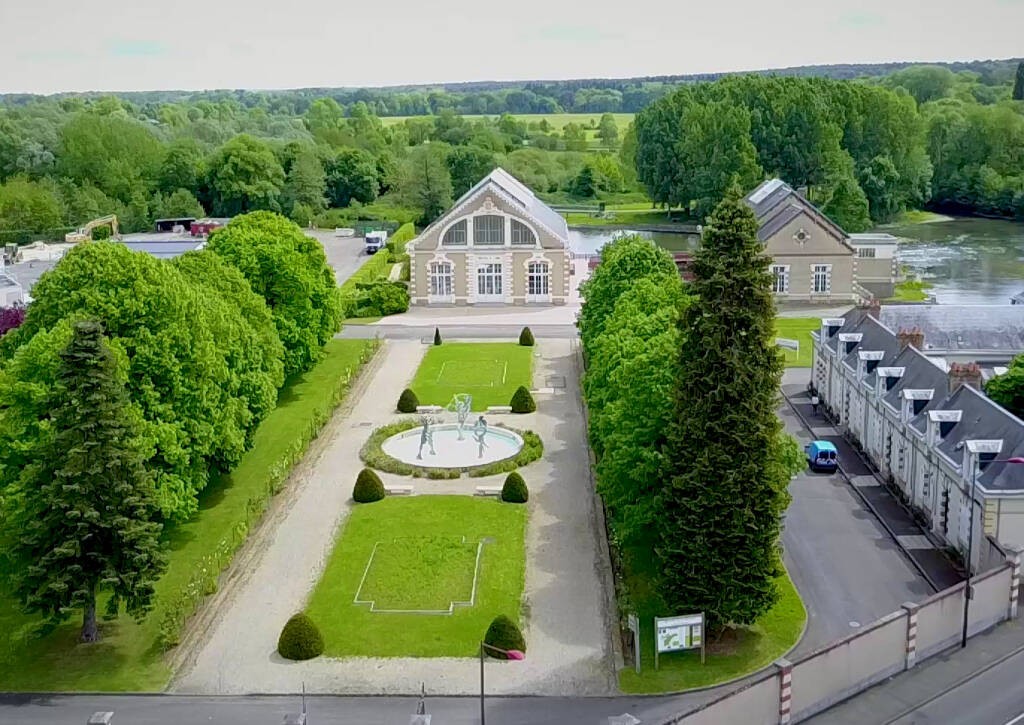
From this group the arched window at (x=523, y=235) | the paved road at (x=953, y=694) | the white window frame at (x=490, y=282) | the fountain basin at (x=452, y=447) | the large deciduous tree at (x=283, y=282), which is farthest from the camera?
the white window frame at (x=490, y=282)

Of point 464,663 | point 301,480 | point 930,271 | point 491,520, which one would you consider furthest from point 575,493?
point 930,271

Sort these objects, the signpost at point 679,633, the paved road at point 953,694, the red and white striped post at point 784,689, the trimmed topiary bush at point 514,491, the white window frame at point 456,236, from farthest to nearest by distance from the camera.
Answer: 1. the white window frame at point 456,236
2. the trimmed topiary bush at point 514,491
3. the signpost at point 679,633
4. the paved road at point 953,694
5. the red and white striped post at point 784,689

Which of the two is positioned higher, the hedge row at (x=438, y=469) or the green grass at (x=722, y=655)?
the hedge row at (x=438, y=469)

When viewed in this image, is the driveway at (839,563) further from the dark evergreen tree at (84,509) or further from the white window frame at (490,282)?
the white window frame at (490,282)

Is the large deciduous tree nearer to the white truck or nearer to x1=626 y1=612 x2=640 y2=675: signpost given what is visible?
x1=626 y1=612 x2=640 y2=675: signpost

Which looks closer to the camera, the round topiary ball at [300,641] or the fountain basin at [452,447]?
the round topiary ball at [300,641]

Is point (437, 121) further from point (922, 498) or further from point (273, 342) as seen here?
point (922, 498)

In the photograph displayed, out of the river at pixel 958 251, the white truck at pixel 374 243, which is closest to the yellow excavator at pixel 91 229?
the white truck at pixel 374 243

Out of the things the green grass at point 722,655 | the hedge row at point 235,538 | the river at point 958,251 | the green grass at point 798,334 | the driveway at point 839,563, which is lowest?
the river at point 958,251
